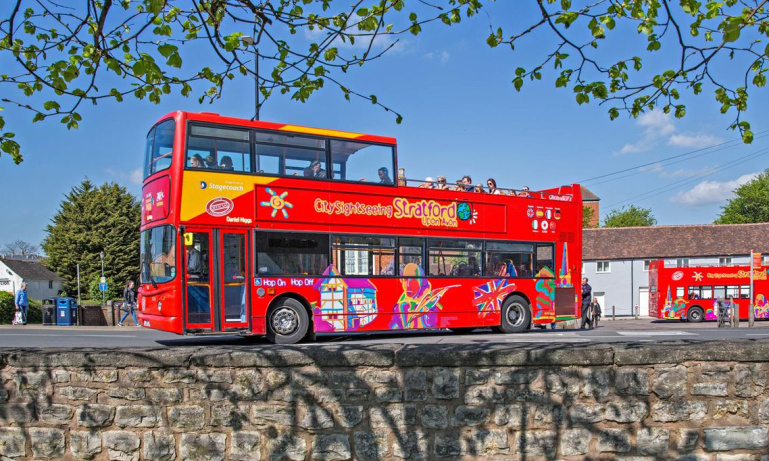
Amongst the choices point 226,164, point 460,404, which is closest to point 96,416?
point 460,404

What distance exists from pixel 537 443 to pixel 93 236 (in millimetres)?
61885

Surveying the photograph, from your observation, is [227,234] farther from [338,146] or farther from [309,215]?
[338,146]

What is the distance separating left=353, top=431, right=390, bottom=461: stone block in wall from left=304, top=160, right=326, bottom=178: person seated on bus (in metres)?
10.2

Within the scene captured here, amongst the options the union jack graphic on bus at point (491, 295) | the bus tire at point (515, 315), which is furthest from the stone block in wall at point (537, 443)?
the bus tire at point (515, 315)

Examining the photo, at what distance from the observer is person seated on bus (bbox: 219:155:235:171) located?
46.0ft

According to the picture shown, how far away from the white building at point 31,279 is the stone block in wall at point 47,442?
231ft

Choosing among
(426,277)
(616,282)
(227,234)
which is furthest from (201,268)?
(616,282)

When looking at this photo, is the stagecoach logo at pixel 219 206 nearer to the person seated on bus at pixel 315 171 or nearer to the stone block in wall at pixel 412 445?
the person seated on bus at pixel 315 171

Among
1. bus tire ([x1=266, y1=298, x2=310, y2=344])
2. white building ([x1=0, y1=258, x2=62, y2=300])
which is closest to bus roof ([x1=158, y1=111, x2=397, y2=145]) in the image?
bus tire ([x1=266, y1=298, x2=310, y2=344])

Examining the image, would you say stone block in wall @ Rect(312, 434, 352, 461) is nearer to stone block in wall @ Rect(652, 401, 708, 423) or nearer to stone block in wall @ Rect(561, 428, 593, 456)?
stone block in wall @ Rect(561, 428, 593, 456)

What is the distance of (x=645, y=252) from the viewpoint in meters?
61.8

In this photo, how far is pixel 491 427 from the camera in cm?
530

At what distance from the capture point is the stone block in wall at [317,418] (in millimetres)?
5328

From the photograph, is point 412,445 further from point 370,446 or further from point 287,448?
point 287,448
